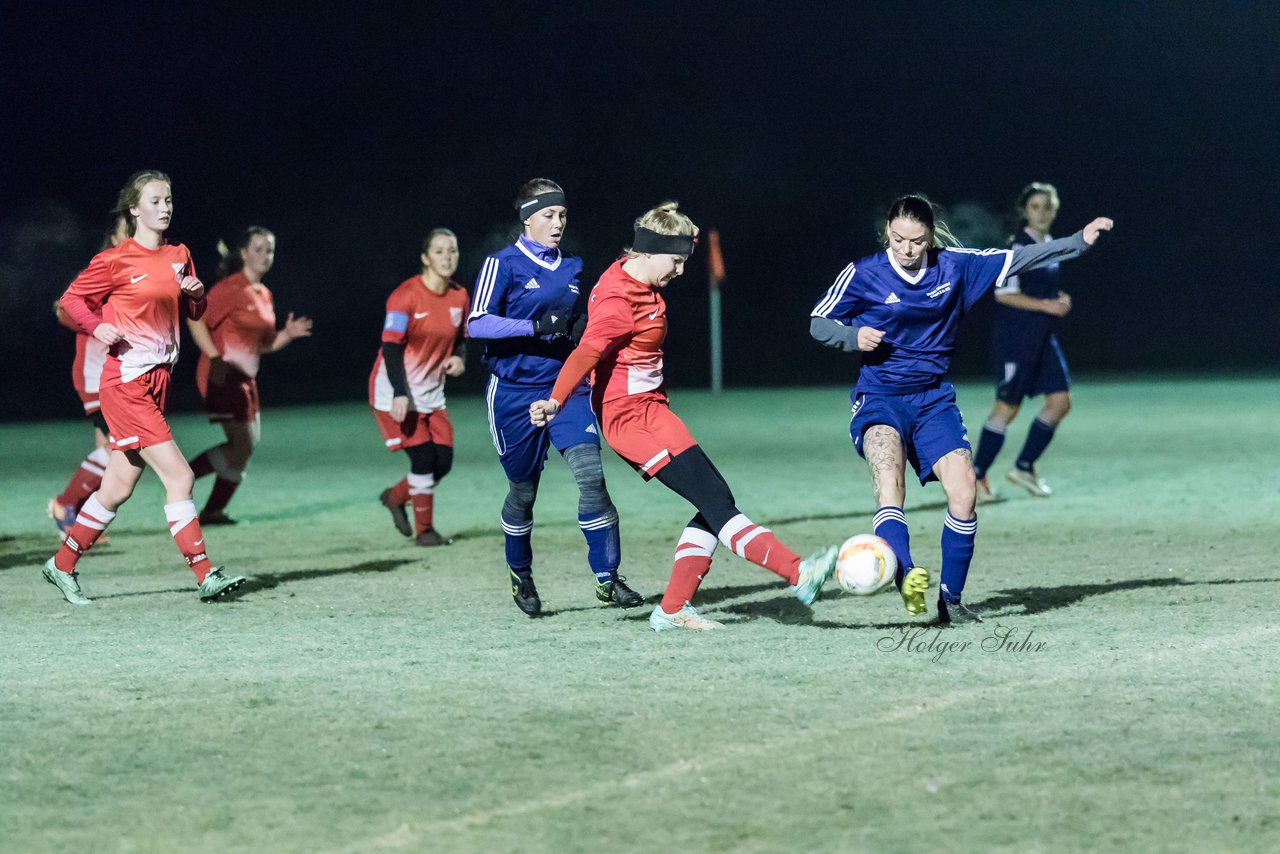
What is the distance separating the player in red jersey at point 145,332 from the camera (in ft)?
24.9

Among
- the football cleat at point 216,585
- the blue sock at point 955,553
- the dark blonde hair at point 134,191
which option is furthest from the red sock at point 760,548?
the dark blonde hair at point 134,191

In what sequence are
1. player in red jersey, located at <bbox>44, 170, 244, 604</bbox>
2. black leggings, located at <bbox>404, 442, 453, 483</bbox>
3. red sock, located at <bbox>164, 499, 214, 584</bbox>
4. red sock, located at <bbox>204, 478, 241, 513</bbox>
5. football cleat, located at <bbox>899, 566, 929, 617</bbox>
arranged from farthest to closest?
red sock, located at <bbox>204, 478, 241, 513</bbox>
black leggings, located at <bbox>404, 442, 453, 483</bbox>
red sock, located at <bbox>164, 499, 214, 584</bbox>
player in red jersey, located at <bbox>44, 170, 244, 604</bbox>
football cleat, located at <bbox>899, 566, 929, 617</bbox>

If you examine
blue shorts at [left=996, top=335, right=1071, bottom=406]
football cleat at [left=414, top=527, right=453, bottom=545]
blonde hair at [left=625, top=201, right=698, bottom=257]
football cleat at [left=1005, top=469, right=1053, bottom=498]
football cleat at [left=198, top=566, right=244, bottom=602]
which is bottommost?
football cleat at [left=1005, top=469, right=1053, bottom=498]

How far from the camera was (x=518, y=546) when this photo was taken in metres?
7.43

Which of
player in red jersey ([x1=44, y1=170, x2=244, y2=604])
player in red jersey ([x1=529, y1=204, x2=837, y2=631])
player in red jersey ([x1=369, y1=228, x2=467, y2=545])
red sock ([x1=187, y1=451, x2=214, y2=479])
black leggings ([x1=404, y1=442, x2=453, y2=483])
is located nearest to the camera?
player in red jersey ([x1=529, y1=204, x2=837, y2=631])

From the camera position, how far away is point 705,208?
114 ft

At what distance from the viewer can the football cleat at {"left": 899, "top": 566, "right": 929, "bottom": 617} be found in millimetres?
6418

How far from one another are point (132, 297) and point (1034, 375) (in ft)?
21.6

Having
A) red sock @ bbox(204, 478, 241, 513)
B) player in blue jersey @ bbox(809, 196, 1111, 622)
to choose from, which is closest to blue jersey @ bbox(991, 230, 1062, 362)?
player in blue jersey @ bbox(809, 196, 1111, 622)

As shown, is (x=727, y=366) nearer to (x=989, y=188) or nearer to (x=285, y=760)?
(x=989, y=188)

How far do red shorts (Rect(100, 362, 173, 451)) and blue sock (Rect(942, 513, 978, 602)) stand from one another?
3.53 metres

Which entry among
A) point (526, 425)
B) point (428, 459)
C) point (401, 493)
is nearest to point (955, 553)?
point (526, 425)

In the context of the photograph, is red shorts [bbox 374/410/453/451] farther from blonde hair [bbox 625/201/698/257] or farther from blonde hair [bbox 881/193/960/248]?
blonde hair [bbox 881/193/960/248]

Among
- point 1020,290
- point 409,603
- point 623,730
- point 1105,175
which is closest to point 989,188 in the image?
point 1105,175
